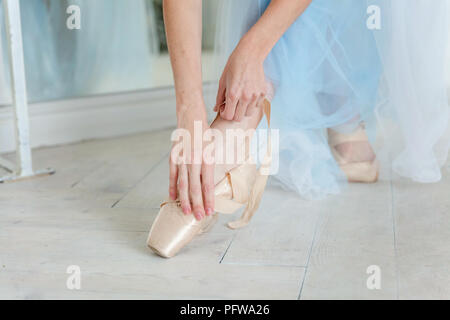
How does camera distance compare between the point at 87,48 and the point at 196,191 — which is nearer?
the point at 196,191

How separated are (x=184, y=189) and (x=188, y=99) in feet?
0.43

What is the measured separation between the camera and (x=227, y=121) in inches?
34.6

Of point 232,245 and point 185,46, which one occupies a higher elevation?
point 185,46

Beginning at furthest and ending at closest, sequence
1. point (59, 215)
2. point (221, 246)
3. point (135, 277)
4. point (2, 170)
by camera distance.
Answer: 1. point (2, 170)
2. point (59, 215)
3. point (221, 246)
4. point (135, 277)

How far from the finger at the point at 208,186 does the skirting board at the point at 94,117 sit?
74 centimetres

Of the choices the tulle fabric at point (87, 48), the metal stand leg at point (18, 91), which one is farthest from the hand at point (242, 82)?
the tulle fabric at point (87, 48)

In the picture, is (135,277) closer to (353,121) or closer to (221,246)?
(221,246)

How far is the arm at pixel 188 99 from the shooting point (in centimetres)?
82

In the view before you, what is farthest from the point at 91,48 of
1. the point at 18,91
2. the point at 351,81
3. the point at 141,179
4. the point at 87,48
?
the point at 351,81

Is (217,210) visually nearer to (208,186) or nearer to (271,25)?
(208,186)

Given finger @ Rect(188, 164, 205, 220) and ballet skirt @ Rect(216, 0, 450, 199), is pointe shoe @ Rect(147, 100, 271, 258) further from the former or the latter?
ballet skirt @ Rect(216, 0, 450, 199)

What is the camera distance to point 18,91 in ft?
3.92
